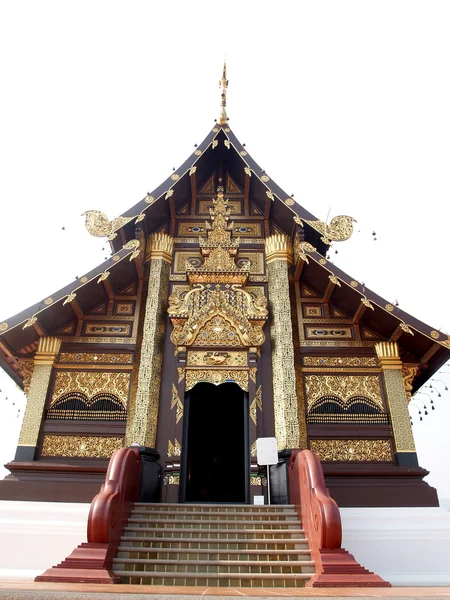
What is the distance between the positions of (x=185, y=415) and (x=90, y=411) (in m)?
1.24

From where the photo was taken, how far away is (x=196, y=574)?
11.5 feet

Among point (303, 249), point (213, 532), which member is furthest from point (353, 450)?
point (303, 249)

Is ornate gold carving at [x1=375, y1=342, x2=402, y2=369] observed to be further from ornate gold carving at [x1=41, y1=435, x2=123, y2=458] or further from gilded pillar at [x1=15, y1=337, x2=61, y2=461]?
gilded pillar at [x1=15, y1=337, x2=61, y2=461]

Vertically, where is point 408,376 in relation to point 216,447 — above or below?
below

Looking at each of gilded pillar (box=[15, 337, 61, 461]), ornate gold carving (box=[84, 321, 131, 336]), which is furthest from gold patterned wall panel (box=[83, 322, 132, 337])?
gilded pillar (box=[15, 337, 61, 461])

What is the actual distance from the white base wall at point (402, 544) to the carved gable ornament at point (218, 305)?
8.32 feet

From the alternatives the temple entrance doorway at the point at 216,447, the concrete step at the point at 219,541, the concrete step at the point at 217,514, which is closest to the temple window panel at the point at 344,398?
the concrete step at the point at 217,514

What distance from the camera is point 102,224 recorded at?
644 centimetres

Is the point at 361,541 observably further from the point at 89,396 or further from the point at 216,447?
the point at 216,447

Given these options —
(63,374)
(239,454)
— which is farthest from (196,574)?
(239,454)

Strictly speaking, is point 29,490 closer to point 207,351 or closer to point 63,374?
point 63,374

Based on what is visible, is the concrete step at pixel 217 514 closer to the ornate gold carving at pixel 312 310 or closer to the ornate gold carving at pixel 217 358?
the ornate gold carving at pixel 217 358

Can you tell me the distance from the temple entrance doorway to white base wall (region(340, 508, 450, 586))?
14.0 feet

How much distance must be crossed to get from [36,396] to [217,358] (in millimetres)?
2414
